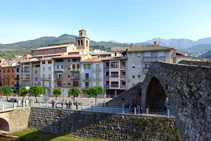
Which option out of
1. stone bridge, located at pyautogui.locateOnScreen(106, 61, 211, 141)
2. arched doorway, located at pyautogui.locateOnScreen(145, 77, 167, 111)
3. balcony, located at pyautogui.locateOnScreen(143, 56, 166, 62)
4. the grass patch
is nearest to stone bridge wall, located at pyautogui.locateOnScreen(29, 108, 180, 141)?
the grass patch

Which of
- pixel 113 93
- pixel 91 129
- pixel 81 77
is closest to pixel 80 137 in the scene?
pixel 91 129

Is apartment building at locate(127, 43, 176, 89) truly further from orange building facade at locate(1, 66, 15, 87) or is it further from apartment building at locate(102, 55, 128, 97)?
orange building facade at locate(1, 66, 15, 87)

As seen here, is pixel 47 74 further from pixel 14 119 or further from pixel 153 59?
pixel 153 59

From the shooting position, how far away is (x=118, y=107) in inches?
956

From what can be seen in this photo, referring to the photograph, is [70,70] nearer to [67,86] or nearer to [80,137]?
[67,86]

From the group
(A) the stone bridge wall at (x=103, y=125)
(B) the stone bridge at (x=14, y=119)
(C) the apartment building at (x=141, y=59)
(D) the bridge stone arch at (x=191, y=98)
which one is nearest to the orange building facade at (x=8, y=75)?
(B) the stone bridge at (x=14, y=119)

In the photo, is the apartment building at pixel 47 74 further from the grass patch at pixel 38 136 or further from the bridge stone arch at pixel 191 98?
the bridge stone arch at pixel 191 98

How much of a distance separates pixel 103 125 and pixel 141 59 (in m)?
21.6

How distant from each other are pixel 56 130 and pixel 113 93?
746 inches

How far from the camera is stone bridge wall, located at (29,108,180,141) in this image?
54.0 ft

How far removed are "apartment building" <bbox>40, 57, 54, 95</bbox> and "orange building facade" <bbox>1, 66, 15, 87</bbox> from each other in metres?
15.2

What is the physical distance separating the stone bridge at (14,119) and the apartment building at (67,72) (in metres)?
18.3

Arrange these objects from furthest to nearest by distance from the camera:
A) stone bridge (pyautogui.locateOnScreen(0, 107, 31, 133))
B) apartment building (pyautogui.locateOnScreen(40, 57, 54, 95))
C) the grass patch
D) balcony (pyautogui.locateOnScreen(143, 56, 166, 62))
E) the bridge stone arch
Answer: apartment building (pyautogui.locateOnScreen(40, 57, 54, 95)) → balcony (pyautogui.locateOnScreen(143, 56, 166, 62)) → stone bridge (pyautogui.locateOnScreen(0, 107, 31, 133)) → the grass patch → the bridge stone arch

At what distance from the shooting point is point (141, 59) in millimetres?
36594
